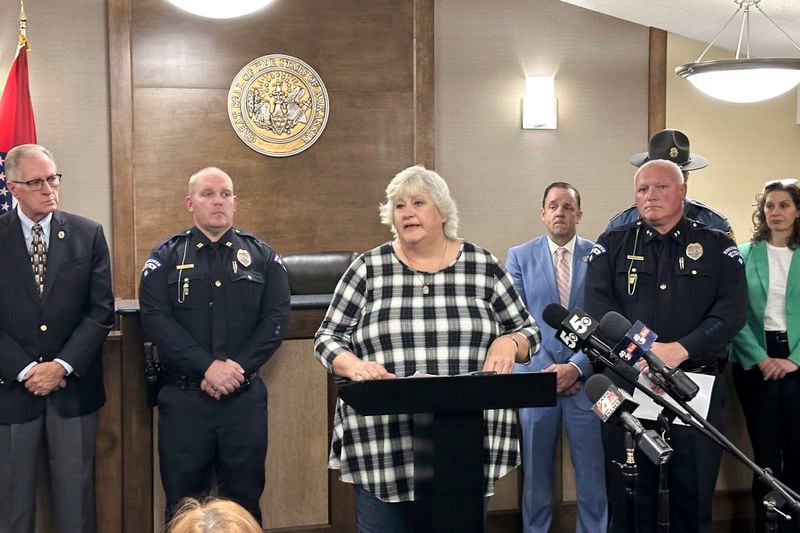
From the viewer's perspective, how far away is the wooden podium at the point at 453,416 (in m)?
2.07

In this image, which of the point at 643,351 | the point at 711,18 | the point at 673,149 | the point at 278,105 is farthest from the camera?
the point at 711,18

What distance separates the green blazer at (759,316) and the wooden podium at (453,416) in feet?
5.20

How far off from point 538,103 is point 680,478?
12.0ft

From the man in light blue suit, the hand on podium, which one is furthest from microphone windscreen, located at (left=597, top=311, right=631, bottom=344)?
the man in light blue suit

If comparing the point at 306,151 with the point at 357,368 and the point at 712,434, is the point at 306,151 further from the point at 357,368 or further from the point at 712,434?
the point at 712,434

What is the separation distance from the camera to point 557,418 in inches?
138

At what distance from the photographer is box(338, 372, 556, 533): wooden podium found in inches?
81.4

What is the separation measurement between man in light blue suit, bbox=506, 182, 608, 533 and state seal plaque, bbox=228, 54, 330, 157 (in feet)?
8.48

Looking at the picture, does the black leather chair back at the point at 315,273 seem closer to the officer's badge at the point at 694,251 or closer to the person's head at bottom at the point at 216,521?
the officer's badge at the point at 694,251

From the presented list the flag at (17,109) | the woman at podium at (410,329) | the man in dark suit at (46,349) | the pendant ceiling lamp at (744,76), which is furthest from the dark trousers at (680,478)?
the flag at (17,109)

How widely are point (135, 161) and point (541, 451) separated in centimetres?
332

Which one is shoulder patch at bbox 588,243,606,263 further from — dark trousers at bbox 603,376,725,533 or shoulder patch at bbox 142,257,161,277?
shoulder patch at bbox 142,257,161,277

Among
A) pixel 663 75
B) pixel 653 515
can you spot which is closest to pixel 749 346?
pixel 653 515

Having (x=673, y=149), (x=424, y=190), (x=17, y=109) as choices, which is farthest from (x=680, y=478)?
(x=17, y=109)
